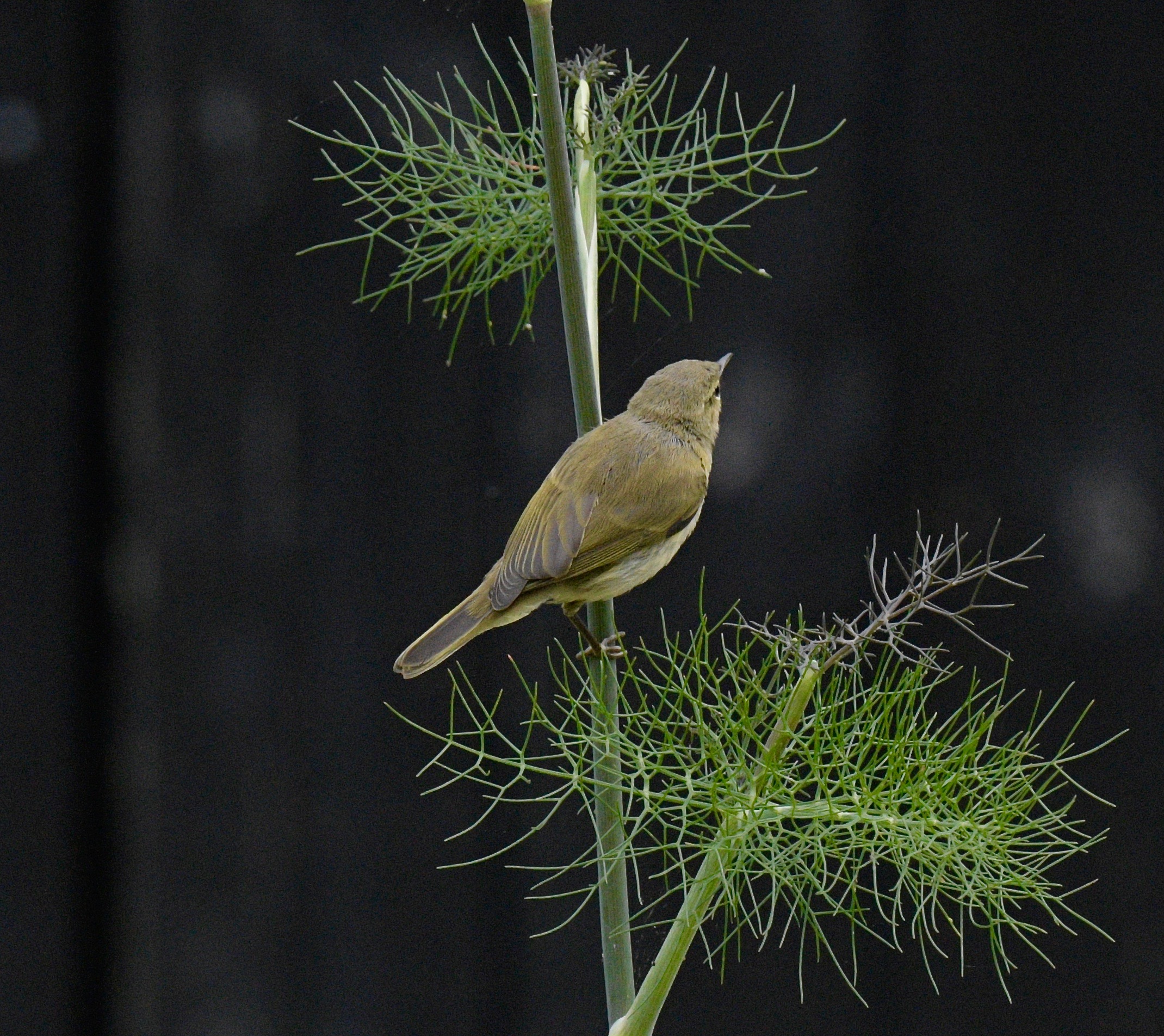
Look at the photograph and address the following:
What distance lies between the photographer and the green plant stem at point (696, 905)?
18.6 inches

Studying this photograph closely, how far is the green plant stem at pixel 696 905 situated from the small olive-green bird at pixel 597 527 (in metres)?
0.08

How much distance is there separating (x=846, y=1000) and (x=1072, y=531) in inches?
19.1

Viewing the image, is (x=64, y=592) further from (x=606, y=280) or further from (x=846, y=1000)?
(x=846, y=1000)

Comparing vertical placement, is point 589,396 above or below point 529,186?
below

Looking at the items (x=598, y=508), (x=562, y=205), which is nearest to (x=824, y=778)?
(x=598, y=508)

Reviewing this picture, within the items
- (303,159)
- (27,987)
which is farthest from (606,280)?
(27,987)

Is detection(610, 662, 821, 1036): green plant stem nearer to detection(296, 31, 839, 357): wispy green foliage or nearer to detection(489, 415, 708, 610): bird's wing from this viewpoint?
detection(489, 415, 708, 610): bird's wing

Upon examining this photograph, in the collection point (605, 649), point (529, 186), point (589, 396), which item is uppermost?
point (529, 186)

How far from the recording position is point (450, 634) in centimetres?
52

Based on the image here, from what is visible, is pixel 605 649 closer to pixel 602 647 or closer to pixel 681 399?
pixel 602 647

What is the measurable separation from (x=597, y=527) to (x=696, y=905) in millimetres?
168

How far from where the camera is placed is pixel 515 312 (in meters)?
1.05

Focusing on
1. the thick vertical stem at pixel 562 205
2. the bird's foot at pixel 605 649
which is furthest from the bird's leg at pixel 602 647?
the thick vertical stem at pixel 562 205

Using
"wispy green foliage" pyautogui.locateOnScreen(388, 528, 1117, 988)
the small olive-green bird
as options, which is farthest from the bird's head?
"wispy green foliage" pyautogui.locateOnScreen(388, 528, 1117, 988)
